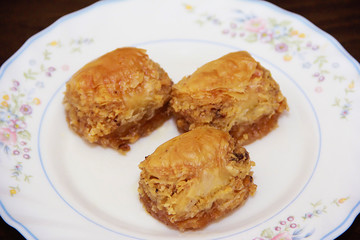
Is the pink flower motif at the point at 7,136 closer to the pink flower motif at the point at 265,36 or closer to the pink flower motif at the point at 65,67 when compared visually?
the pink flower motif at the point at 65,67

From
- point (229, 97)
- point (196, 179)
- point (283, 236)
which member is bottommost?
point (283, 236)

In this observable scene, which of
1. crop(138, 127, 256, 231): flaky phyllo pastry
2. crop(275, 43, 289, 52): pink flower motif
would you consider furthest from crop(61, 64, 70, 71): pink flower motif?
crop(275, 43, 289, 52): pink flower motif

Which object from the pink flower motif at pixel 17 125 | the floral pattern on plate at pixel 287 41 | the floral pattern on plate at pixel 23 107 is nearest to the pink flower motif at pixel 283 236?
the floral pattern on plate at pixel 287 41

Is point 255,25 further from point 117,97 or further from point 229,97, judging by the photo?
point 117,97

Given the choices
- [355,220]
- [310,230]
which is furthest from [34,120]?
[355,220]

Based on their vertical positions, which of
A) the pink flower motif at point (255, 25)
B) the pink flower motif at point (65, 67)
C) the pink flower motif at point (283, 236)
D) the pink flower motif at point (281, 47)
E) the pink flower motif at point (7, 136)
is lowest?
the pink flower motif at point (283, 236)

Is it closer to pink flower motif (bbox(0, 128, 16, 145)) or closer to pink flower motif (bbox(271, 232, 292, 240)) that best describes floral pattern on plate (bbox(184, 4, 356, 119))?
pink flower motif (bbox(271, 232, 292, 240))

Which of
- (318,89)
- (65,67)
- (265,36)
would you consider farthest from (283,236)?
(65,67)
